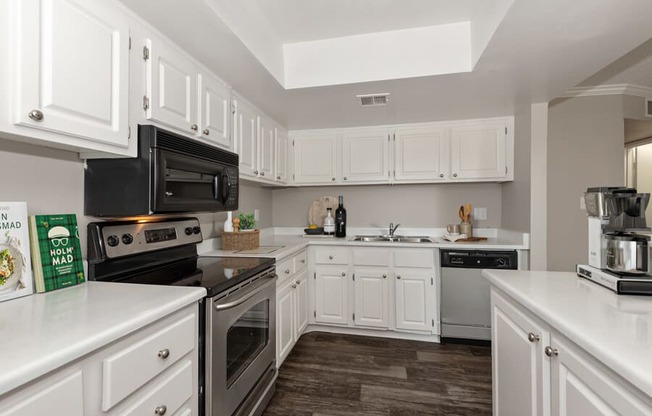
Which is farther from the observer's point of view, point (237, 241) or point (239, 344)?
point (237, 241)

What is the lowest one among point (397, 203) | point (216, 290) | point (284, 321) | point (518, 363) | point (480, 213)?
point (284, 321)

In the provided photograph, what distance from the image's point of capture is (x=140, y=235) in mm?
1630

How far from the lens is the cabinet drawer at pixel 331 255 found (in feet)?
9.60

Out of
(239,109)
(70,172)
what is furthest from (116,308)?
(239,109)

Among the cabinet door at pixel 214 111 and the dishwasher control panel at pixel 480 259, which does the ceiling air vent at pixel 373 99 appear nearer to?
the cabinet door at pixel 214 111

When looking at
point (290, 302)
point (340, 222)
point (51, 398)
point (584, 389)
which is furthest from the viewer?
point (340, 222)

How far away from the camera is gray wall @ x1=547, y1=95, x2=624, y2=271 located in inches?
118

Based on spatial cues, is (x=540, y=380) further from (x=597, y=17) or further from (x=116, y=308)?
(x=597, y=17)

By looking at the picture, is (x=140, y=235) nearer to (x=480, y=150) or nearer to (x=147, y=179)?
(x=147, y=179)

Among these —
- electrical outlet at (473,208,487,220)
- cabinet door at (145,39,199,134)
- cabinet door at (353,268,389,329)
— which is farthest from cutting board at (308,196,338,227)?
cabinet door at (145,39,199,134)

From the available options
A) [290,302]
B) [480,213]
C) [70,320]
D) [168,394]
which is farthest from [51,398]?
[480,213]

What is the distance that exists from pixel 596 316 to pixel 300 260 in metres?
2.05

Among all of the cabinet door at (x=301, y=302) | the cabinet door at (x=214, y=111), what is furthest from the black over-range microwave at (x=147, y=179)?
the cabinet door at (x=301, y=302)

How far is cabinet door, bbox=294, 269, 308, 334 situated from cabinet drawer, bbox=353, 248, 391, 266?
493 millimetres
